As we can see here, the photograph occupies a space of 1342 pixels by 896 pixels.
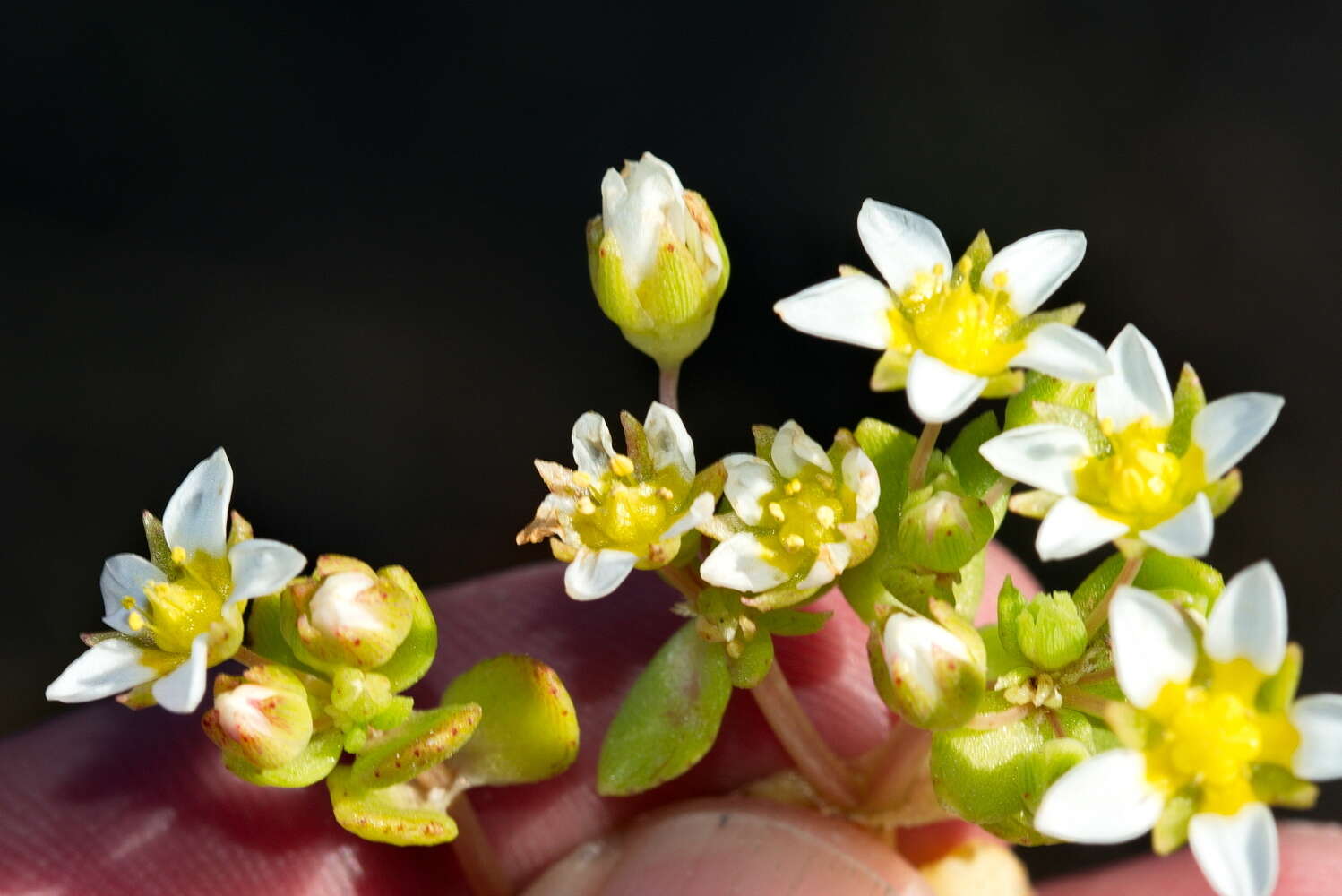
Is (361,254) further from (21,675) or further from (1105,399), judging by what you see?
Answer: (1105,399)

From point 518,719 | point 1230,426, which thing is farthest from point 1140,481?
point 518,719

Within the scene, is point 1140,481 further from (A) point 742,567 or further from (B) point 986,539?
(A) point 742,567

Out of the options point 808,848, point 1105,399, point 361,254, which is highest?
point 1105,399

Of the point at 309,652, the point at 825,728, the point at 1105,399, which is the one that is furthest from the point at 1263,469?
the point at 309,652

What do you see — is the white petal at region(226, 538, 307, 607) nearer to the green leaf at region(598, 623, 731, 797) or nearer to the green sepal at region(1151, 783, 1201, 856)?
the green leaf at region(598, 623, 731, 797)

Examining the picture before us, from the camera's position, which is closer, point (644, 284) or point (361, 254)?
point (644, 284)

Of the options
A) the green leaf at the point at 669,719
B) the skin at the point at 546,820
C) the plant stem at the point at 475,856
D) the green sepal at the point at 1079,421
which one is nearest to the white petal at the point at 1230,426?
the green sepal at the point at 1079,421
